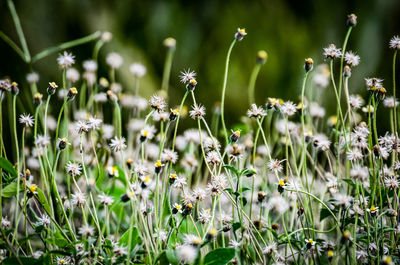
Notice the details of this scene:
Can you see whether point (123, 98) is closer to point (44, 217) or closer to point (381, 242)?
point (44, 217)

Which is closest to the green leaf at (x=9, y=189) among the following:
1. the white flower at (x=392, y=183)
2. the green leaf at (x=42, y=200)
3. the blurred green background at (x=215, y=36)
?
the green leaf at (x=42, y=200)

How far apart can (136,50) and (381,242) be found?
1187mm

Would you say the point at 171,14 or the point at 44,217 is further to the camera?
the point at 171,14

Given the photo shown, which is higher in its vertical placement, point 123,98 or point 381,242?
point 123,98

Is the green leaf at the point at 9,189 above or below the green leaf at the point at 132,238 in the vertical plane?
above

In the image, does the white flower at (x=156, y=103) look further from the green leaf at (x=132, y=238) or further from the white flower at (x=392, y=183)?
the white flower at (x=392, y=183)

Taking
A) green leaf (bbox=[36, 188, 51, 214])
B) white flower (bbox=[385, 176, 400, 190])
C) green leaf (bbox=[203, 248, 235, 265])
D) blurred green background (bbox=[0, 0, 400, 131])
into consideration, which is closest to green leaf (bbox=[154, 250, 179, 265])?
→ green leaf (bbox=[203, 248, 235, 265])

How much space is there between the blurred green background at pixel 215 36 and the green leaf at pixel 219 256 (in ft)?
3.39

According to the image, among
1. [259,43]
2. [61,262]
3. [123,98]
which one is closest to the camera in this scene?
[61,262]

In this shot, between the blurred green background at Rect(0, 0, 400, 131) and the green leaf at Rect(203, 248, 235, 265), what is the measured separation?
1035mm

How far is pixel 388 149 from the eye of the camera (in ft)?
1.91

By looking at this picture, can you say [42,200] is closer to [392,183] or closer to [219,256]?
[219,256]

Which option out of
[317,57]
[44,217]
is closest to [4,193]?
[44,217]

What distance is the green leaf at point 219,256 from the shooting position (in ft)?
1.49
